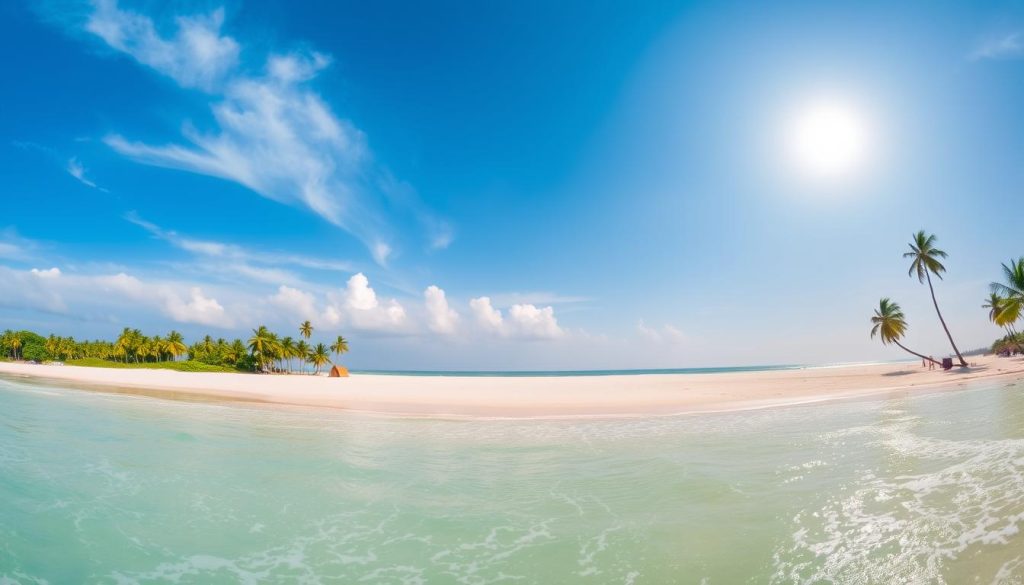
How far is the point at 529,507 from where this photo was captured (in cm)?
926

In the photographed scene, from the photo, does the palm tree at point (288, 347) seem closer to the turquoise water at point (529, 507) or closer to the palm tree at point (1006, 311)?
the turquoise water at point (529, 507)

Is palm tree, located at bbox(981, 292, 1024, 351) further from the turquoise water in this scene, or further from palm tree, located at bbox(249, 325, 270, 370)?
palm tree, located at bbox(249, 325, 270, 370)

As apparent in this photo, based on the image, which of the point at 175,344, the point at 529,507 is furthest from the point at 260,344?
the point at 529,507

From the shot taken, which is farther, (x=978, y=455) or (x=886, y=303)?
(x=886, y=303)

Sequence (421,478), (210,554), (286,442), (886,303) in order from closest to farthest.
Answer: (210,554), (421,478), (286,442), (886,303)

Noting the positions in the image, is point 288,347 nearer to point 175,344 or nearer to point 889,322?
point 175,344

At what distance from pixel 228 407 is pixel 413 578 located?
93.2 feet

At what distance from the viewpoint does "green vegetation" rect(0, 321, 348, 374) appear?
82.3 m

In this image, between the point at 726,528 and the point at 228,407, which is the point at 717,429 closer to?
the point at 726,528

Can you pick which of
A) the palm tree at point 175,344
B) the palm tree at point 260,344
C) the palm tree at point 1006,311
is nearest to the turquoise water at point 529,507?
the palm tree at point 1006,311

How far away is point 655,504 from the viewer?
9.09m

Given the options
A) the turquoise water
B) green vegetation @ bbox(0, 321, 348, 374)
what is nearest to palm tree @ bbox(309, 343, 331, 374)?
green vegetation @ bbox(0, 321, 348, 374)

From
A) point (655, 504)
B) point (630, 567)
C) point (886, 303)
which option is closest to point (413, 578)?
point (630, 567)

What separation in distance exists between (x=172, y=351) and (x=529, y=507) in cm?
11574
